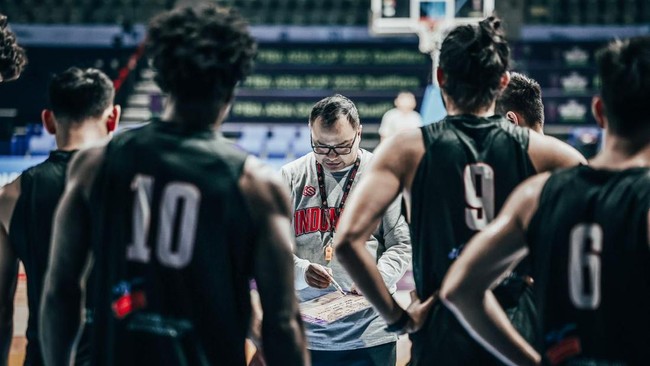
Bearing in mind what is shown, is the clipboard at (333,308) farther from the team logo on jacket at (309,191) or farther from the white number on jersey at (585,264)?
the white number on jersey at (585,264)

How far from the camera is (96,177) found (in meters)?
2.51

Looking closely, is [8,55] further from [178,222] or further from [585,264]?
[585,264]

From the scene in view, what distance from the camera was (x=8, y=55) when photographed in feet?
13.9

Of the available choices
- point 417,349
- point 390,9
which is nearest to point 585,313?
point 417,349

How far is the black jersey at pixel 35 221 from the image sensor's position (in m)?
3.09

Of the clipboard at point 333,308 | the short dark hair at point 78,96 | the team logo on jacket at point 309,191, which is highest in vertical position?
the short dark hair at point 78,96

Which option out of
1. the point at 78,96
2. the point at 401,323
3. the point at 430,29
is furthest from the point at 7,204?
the point at 430,29

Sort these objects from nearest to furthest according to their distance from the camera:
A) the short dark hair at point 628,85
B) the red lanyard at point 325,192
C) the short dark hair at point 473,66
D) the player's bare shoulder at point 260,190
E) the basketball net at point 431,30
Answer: the short dark hair at point 628,85 → the player's bare shoulder at point 260,190 → the short dark hair at point 473,66 → the red lanyard at point 325,192 → the basketball net at point 431,30

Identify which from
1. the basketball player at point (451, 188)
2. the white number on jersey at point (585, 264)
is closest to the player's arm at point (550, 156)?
the basketball player at point (451, 188)

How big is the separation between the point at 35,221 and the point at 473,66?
1.60 m

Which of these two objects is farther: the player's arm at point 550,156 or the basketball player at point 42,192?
the basketball player at point 42,192

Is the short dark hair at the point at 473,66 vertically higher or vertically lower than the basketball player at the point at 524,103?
higher

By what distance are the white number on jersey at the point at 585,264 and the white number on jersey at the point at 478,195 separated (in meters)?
0.68

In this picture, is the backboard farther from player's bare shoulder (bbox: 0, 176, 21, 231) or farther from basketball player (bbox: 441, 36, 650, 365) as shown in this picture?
basketball player (bbox: 441, 36, 650, 365)
